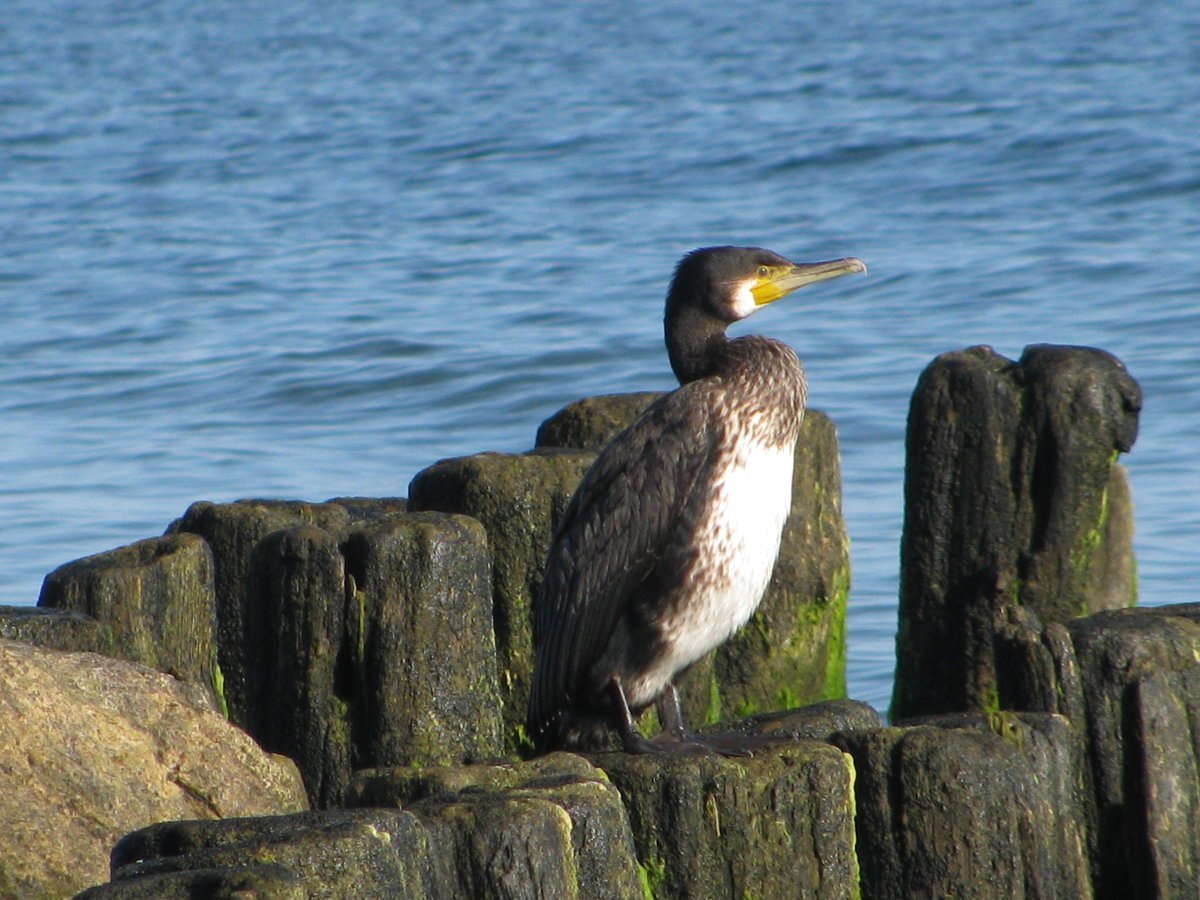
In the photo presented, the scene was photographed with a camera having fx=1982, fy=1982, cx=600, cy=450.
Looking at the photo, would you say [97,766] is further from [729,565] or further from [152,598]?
[729,565]

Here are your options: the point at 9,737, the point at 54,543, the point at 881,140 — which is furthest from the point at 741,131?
the point at 9,737

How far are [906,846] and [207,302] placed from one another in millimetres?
12278

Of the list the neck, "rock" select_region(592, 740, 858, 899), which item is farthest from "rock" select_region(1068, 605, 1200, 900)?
the neck

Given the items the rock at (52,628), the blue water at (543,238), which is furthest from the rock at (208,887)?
the blue water at (543,238)

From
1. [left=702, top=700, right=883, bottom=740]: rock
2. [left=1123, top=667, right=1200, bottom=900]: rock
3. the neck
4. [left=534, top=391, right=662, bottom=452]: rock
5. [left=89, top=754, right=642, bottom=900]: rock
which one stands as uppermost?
the neck

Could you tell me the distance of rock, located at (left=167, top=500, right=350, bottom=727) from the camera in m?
5.01

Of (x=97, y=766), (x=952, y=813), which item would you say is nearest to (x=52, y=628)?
(x=97, y=766)

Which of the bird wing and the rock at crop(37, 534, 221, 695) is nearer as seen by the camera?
the rock at crop(37, 534, 221, 695)

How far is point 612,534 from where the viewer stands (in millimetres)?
4707

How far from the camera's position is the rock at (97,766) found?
12.4 ft

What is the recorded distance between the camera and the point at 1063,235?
15.1 m

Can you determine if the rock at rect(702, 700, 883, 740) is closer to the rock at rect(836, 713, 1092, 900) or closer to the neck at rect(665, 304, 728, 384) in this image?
the rock at rect(836, 713, 1092, 900)

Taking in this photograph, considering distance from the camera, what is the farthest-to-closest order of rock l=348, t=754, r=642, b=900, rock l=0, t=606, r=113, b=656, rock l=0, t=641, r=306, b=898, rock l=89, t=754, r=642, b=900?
rock l=0, t=606, r=113, b=656
rock l=0, t=641, r=306, b=898
rock l=348, t=754, r=642, b=900
rock l=89, t=754, r=642, b=900

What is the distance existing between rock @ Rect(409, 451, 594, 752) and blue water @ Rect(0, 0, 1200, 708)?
8.85 feet
